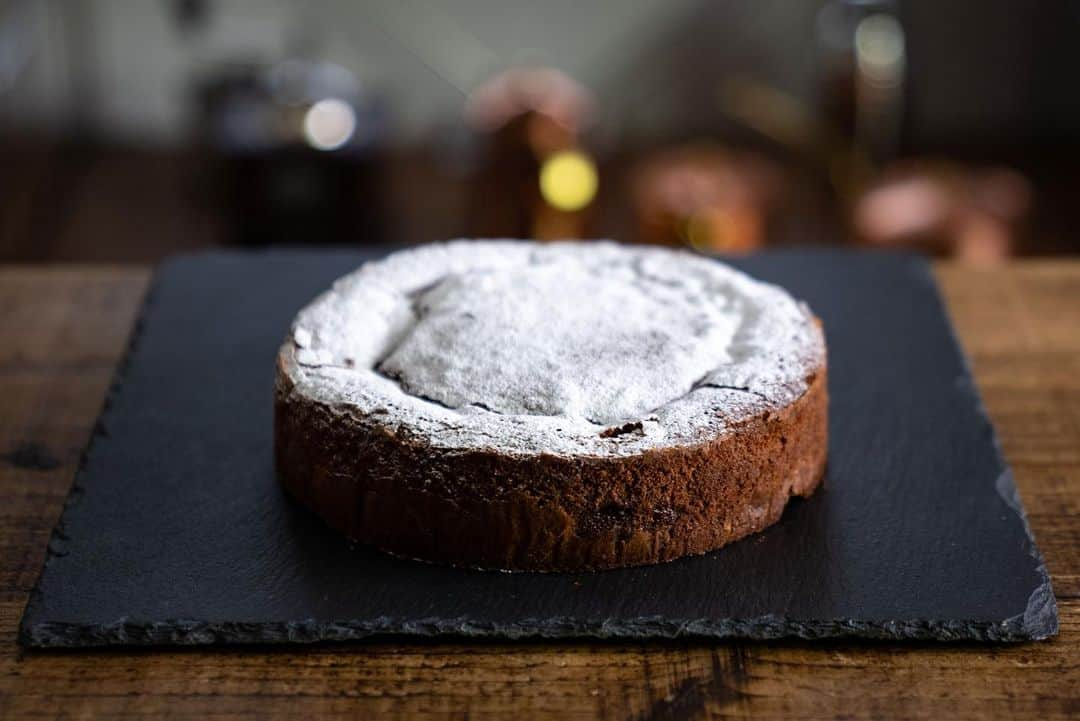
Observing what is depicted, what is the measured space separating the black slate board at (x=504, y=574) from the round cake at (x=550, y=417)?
0.04 metres

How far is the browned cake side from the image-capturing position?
1.39 m

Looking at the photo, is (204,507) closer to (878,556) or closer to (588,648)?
(588,648)

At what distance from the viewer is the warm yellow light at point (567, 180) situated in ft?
10.4

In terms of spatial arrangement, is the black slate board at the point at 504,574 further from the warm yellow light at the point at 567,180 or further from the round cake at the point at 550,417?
the warm yellow light at the point at 567,180

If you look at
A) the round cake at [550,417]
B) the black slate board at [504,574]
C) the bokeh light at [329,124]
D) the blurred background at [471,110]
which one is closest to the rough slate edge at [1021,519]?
the black slate board at [504,574]

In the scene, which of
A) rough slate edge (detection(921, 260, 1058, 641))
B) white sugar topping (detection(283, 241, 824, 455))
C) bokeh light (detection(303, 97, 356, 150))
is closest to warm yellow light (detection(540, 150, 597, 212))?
bokeh light (detection(303, 97, 356, 150))

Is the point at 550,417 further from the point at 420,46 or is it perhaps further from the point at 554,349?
the point at 420,46

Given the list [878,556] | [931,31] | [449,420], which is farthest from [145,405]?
[931,31]

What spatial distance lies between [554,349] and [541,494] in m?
0.21

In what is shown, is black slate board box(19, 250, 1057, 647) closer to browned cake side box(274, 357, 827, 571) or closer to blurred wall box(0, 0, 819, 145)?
browned cake side box(274, 357, 827, 571)

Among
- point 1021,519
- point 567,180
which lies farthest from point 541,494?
point 567,180

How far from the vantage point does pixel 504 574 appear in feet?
4.66

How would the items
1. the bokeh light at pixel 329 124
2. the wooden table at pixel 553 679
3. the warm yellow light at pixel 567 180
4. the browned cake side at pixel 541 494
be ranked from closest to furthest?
the wooden table at pixel 553 679 < the browned cake side at pixel 541 494 < the warm yellow light at pixel 567 180 < the bokeh light at pixel 329 124

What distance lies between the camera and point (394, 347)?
1636 mm
